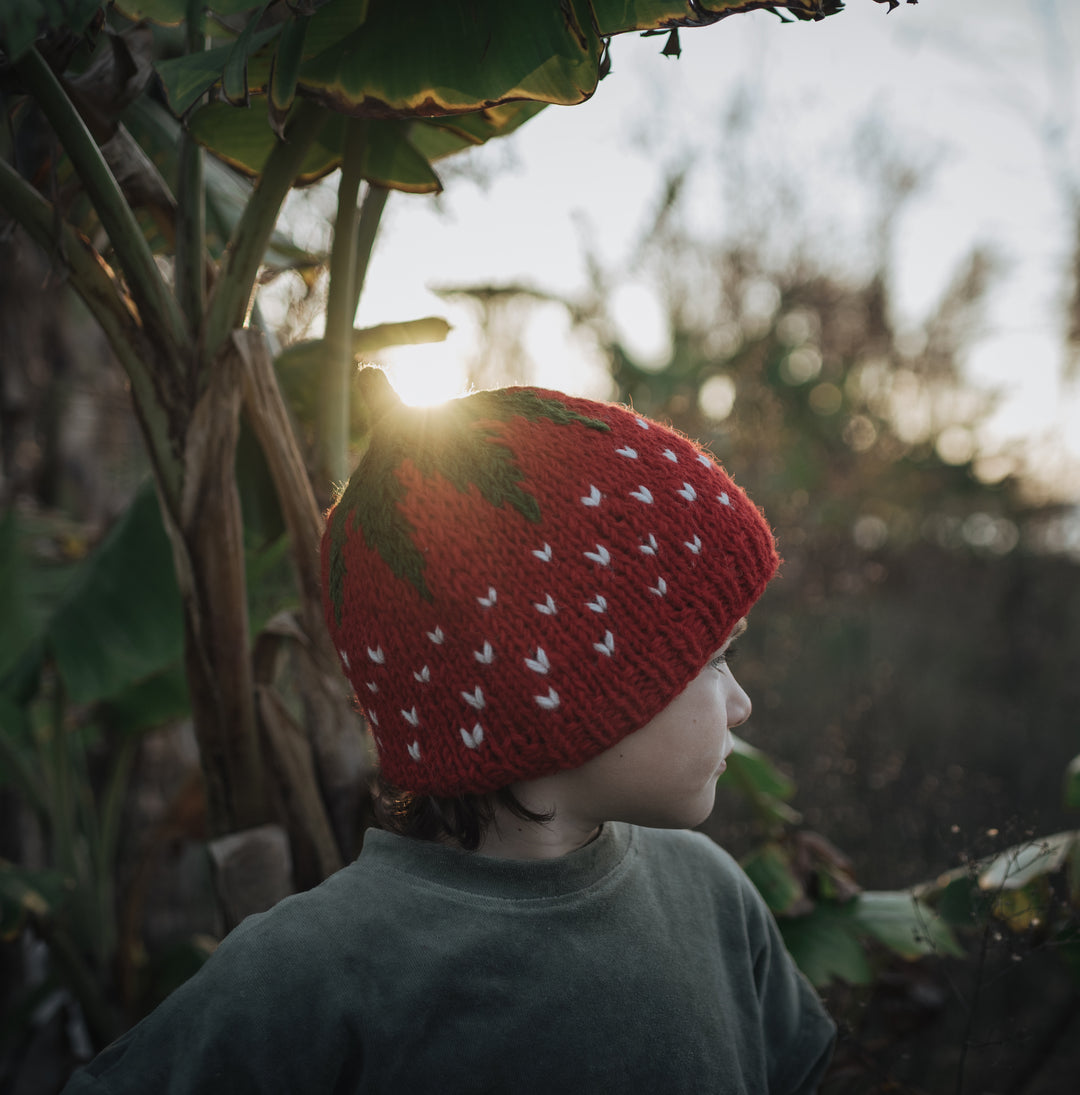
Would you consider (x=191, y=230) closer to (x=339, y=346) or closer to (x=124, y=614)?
(x=339, y=346)

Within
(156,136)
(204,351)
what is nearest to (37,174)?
(156,136)

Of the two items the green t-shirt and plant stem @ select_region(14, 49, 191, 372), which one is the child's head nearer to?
the green t-shirt

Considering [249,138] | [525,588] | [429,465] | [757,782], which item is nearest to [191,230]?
[249,138]

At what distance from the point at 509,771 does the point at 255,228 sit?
3.11 ft

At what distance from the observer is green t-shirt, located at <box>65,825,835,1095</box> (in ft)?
2.57

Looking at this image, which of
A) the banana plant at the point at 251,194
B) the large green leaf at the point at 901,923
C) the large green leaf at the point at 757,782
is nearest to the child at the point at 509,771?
the banana plant at the point at 251,194

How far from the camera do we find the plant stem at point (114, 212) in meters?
1.11

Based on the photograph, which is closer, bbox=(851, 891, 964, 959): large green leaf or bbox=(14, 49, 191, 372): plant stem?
bbox=(14, 49, 191, 372): plant stem

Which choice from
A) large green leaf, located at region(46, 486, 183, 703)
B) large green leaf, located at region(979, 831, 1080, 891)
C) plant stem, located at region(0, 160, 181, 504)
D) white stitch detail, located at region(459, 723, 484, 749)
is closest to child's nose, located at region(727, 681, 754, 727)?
white stitch detail, located at region(459, 723, 484, 749)

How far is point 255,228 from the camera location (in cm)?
125

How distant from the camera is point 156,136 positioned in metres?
1.65

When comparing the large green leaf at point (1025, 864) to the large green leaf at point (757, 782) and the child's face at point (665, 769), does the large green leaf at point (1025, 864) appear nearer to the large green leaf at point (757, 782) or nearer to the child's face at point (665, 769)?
the large green leaf at point (757, 782)

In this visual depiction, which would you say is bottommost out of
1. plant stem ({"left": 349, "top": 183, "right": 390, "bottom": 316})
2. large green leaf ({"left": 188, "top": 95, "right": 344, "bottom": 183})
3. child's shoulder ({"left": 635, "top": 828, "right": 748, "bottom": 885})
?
child's shoulder ({"left": 635, "top": 828, "right": 748, "bottom": 885})

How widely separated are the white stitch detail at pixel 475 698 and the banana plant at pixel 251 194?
579 mm
